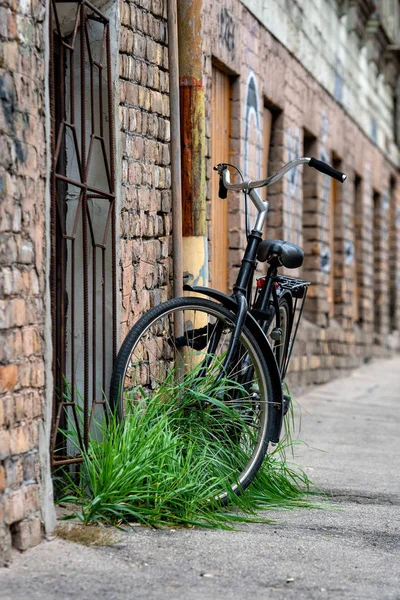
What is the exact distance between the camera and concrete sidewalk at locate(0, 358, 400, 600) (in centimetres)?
343

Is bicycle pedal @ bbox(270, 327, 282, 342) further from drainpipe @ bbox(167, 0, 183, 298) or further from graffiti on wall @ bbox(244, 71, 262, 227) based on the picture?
graffiti on wall @ bbox(244, 71, 262, 227)

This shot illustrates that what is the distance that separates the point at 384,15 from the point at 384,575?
13.9 metres

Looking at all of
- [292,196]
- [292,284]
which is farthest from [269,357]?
[292,196]

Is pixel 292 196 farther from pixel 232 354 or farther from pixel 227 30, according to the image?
pixel 232 354

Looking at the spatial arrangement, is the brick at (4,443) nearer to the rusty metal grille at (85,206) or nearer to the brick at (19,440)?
the brick at (19,440)

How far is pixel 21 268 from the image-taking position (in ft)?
12.3

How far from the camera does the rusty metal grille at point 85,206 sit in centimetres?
480

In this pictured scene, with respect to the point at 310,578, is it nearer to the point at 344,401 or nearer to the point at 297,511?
the point at 297,511

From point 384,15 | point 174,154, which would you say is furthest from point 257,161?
point 384,15

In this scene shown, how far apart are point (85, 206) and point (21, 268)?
1.04m

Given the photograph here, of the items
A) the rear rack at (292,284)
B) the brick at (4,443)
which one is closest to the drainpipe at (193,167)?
the rear rack at (292,284)

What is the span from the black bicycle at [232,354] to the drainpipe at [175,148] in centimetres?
28

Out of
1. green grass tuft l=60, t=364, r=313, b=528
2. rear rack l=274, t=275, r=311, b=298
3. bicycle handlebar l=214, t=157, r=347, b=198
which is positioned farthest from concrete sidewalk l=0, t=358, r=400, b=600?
bicycle handlebar l=214, t=157, r=347, b=198

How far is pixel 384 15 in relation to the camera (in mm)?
16594
